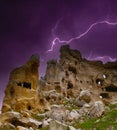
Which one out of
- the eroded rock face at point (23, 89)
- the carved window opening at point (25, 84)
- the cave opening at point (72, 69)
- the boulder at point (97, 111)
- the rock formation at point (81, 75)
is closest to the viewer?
the boulder at point (97, 111)

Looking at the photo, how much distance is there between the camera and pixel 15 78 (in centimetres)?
6756

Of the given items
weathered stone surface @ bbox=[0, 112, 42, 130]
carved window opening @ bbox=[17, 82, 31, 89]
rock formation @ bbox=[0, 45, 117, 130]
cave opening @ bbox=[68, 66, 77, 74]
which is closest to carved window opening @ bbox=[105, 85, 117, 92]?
rock formation @ bbox=[0, 45, 117, 130]

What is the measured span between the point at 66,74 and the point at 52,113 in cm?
5415

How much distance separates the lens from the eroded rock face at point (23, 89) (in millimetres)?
57178

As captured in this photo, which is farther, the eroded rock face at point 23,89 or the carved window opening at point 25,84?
the carved window opening at point 25,84

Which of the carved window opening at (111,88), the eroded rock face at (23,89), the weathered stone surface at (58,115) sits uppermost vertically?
the carved window opening at (111,88)

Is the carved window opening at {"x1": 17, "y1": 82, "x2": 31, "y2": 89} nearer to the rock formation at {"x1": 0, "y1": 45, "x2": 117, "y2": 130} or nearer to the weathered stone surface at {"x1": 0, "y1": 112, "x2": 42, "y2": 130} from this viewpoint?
the rock formation at {"x1": 0, "y1": 45, "x2": 117, "y2": 130}

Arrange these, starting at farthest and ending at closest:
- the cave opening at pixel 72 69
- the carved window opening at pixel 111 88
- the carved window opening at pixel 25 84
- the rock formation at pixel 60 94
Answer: the carved window opening at pixel 111 88
the cave opening at pixel 72 69
the carved window opening at pixel 25 84
the rock formation at pixel 60 94

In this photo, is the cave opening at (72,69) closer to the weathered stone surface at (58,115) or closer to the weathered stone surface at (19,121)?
the weathered stone surface at (58,115)

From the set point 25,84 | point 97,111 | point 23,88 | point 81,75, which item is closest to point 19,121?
point 97,111

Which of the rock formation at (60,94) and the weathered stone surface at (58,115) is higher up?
the rock formation at (60,94)

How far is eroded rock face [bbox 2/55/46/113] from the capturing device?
2251 inches

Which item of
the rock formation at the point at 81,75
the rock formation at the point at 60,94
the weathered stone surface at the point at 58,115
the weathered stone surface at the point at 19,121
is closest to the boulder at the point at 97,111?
the rock formation at the point at 60,94

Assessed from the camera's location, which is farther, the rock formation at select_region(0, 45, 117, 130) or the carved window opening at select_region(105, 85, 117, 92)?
the carved window opening at select_region(105, 85, 117, 92)
